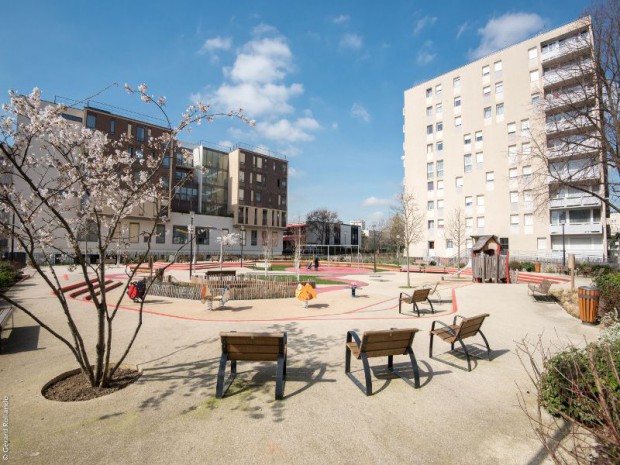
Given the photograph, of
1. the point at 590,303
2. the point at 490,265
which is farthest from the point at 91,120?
the point at 590,303

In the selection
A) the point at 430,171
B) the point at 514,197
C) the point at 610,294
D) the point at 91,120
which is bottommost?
the point at 610,294

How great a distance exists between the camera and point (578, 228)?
3481 centimetres

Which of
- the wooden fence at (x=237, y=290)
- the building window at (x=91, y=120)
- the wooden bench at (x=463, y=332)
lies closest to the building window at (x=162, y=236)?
the building window at (x=91, y=120)

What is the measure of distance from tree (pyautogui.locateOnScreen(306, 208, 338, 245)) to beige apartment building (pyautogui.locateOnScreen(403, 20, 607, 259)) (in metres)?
40.2

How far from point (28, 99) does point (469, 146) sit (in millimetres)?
45779

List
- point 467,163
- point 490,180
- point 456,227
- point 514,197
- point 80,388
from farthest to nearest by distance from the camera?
point 467,163 → point 456,227 → point 490,180 → point 514,197 → point 80,388

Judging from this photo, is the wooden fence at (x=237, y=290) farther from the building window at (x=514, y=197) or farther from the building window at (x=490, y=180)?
the building window at (x=490, y=180)

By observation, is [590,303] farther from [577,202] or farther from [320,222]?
[320,222]

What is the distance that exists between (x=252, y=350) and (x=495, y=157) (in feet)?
143

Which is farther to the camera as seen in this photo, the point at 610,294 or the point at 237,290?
the point at 237,290

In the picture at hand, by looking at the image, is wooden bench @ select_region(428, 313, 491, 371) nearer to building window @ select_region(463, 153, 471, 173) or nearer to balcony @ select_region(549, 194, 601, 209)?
balcony @ select_region(549, 194, 601, 209)

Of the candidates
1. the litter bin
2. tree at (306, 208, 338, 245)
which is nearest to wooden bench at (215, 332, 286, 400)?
the litter bin

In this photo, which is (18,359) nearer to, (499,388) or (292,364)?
(292,364)

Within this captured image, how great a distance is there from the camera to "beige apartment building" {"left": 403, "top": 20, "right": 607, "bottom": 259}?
35.2 meters
